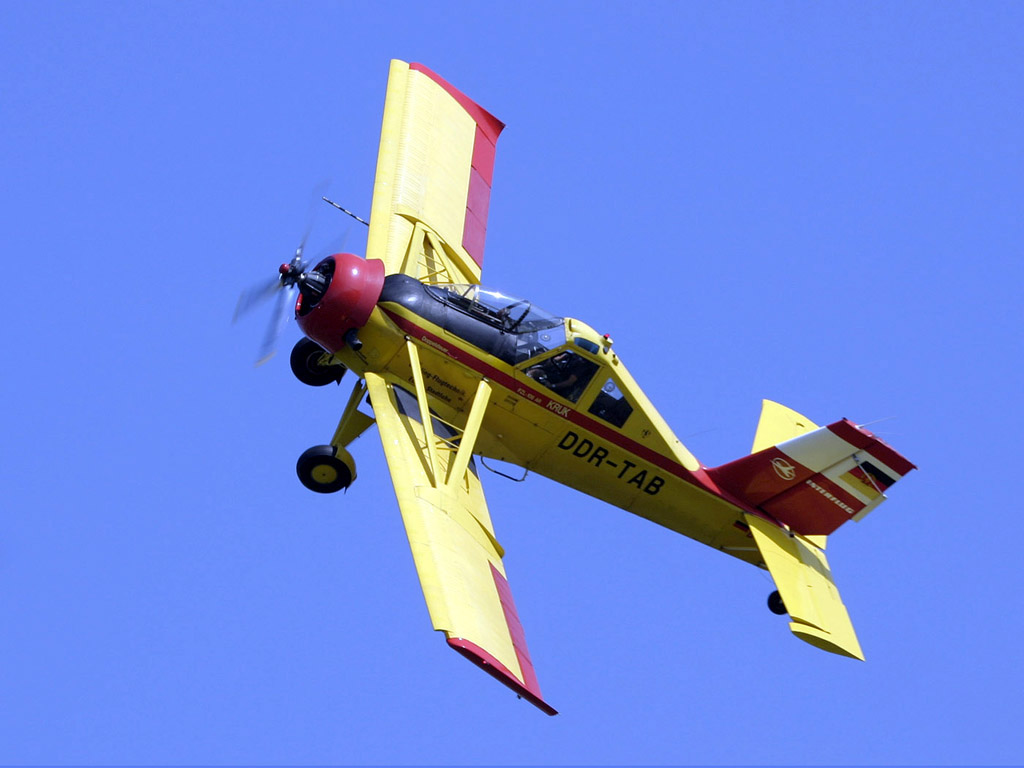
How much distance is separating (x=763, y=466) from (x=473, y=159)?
737 centimetres

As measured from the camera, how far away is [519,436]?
21.9m

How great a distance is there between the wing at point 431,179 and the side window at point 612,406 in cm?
297

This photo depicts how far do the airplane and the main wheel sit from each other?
0.02 metres

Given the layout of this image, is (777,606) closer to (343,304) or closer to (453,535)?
(453,535)

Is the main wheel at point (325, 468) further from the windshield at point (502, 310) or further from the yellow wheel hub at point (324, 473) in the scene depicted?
the windshield at point (502, 310)

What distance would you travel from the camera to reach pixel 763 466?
73.9 feet

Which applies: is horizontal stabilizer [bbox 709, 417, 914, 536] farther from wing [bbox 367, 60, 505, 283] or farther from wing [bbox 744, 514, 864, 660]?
wing [bbox 367, 60, 505, 283]

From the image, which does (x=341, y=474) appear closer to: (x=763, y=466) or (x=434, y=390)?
(x=434, y=390)

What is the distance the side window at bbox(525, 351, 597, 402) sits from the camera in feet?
70.2

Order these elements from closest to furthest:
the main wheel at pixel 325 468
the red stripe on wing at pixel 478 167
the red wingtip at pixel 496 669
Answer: the red wingtip at pixel 496 669, the main wheel at pixel 325 468, the red stripe on wing at pixel 478 167

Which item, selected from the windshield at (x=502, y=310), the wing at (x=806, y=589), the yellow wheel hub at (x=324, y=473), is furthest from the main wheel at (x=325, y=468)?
the wing at (x=806, y=589)

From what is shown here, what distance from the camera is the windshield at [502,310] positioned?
70.8 feet

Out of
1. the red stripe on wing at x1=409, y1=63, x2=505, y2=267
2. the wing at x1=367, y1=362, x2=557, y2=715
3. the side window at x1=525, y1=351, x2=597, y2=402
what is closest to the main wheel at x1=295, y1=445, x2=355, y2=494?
the wing at x1=367, y1=362, x2=557, y2=715

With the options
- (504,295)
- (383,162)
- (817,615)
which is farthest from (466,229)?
(817,615)
